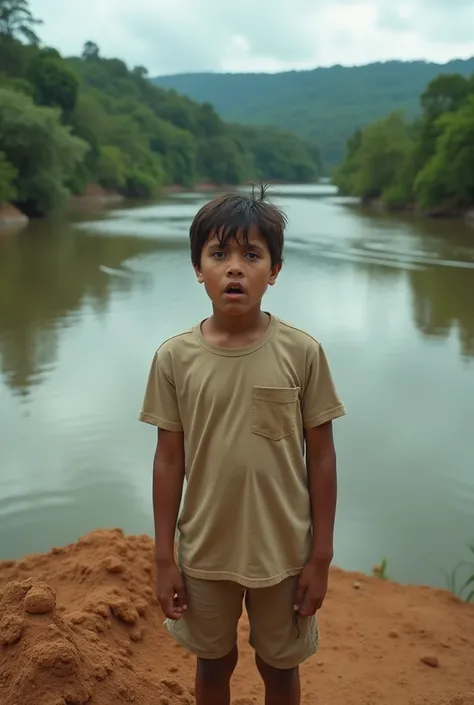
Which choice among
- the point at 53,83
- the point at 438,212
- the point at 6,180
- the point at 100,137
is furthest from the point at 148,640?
the point at 100,137

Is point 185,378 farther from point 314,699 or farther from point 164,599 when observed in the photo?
point 314,699

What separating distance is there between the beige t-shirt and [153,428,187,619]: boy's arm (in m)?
0.04

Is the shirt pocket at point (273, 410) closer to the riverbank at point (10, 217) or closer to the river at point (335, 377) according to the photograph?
the river at point (335, 377)

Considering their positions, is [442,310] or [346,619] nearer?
[346,619]

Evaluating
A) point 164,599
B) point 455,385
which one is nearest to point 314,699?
point 164,599

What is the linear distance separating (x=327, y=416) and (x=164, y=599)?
55 cm

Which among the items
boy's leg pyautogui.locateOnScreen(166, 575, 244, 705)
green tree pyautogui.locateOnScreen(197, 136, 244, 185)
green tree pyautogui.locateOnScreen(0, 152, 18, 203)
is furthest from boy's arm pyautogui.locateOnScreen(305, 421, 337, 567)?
green tree pyautogui.locateOnScreen(197, 136, 244, 185)

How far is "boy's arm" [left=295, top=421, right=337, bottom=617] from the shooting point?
1.72 metres

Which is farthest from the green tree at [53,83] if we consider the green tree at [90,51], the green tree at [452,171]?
the green tree at [90,51]

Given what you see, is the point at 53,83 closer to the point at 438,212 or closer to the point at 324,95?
the point at 438,212

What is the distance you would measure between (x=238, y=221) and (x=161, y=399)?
0.43 metres

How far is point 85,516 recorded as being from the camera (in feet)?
12.3

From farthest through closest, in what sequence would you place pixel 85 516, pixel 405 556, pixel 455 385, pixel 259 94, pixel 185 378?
pixel 259 94 → pixel 455 385 → pixel 85 516 → pixel 405 556 → pixel 185 378

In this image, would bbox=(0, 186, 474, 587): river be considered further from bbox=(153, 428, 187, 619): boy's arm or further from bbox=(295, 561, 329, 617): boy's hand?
bbox=(295, 561, 329, 617): boy's hand
